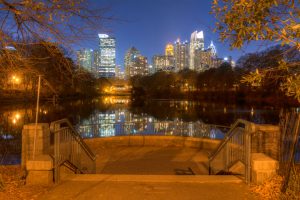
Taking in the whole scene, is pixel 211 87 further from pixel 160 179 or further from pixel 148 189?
pixel 148 189

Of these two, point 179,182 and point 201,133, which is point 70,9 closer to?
point 179,182

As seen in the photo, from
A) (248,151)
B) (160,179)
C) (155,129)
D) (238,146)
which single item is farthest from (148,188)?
(155,129)

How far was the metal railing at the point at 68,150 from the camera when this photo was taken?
7438 mm

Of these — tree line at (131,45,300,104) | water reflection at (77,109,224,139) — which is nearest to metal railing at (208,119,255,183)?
water reflection at (77,109,224,139)

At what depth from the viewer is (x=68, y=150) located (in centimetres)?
886

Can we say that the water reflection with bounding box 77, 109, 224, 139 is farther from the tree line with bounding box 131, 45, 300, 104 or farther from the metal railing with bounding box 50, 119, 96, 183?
the tree line with bounding box 131, 45, 300, 104

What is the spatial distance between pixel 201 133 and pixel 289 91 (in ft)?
51.1

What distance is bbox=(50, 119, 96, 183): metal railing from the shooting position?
7.44m

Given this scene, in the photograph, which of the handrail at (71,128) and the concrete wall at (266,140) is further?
the concrete wall at (266,140)

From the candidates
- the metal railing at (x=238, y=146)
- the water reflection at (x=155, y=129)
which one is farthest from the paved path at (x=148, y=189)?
the water reflection at (x=155, y=129)

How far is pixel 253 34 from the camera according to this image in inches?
242

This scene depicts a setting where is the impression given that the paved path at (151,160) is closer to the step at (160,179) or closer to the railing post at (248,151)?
the step at (160,179)

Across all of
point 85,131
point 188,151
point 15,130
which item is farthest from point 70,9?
point 15,130

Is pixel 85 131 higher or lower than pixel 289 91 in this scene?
lower
